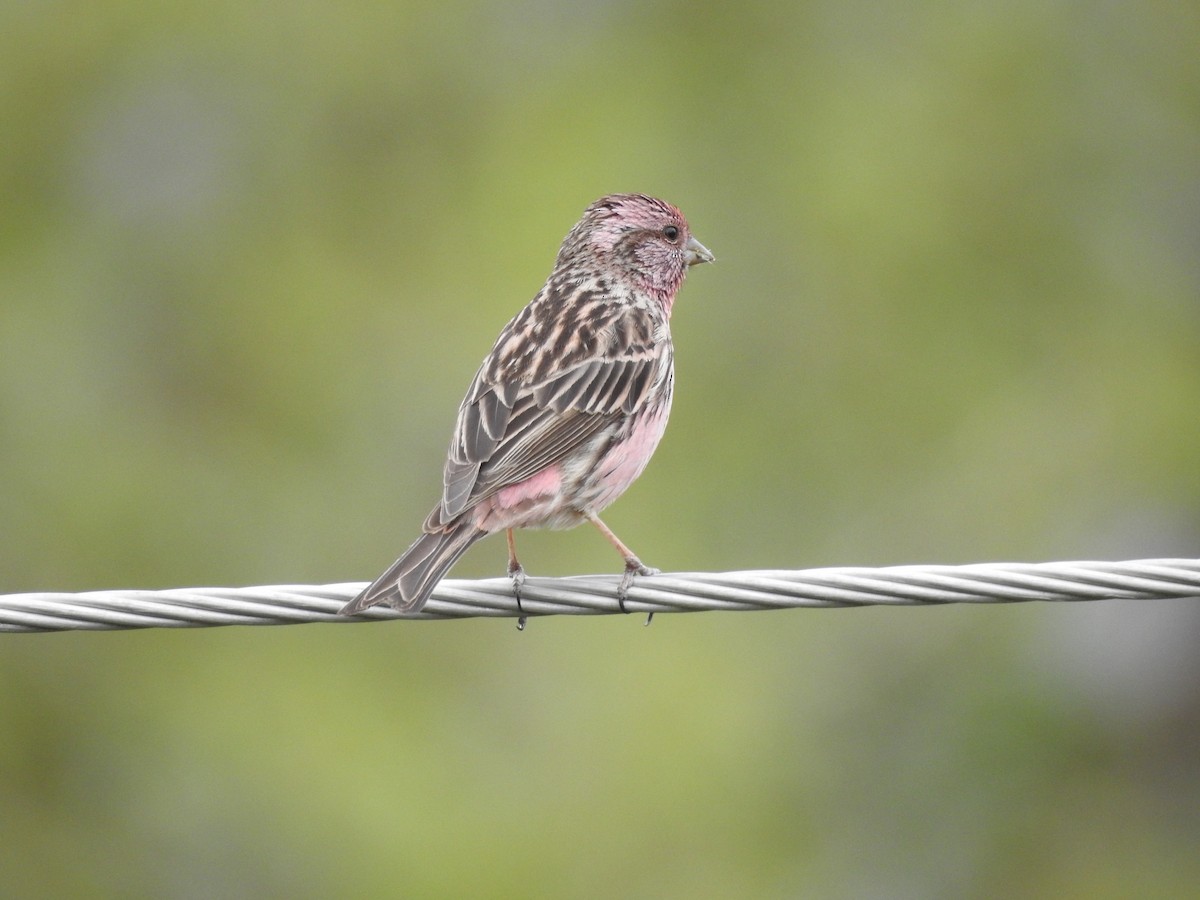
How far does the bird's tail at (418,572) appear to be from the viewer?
5473mm

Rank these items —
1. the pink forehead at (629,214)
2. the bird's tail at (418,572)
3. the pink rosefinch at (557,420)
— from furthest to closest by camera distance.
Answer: the pink forehead at (629,214), the pink rosefinch at (557,420), the bird's tail at (418,572)

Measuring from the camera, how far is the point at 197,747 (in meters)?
14.5

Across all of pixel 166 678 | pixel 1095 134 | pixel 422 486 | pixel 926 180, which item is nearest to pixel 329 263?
pixel 422 486

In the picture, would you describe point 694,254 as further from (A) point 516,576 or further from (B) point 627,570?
(A) point 516,576

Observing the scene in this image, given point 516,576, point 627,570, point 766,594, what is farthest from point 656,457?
point 766,594

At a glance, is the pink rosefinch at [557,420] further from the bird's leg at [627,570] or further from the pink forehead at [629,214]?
the pink forehead at [629,214]

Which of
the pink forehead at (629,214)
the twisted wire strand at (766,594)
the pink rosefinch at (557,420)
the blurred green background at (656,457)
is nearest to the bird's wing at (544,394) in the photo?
the pink rosefinch at (557,420)

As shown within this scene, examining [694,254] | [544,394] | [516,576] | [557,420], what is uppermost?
[694,254]

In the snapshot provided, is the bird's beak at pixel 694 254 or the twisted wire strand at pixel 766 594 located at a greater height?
the bird's beak at pixel 694 254

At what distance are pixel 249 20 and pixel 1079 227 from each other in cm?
981

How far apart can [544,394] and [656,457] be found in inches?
342

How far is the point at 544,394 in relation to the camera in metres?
7.19

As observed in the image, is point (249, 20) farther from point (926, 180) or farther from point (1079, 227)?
point (1079, 227)

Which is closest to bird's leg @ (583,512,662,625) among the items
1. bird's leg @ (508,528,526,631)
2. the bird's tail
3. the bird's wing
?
bird's leg @ (508,528,526,631)
